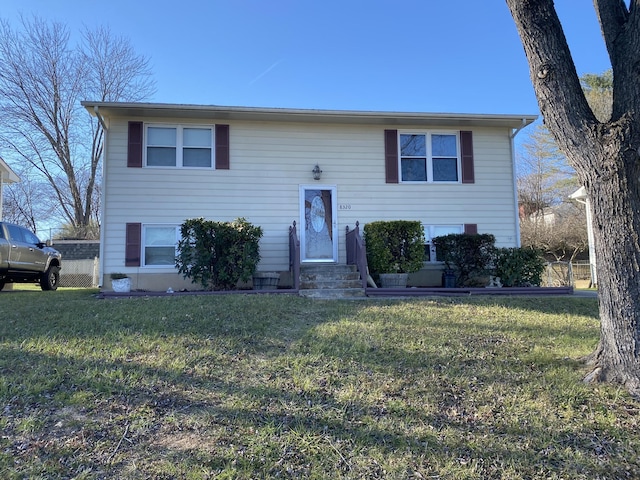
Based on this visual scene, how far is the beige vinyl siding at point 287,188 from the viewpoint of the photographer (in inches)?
368

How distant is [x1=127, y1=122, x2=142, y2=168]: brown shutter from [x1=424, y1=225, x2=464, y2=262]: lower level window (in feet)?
23.4

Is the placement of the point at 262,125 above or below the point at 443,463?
above

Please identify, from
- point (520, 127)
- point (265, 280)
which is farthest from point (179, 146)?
point (520, 127)

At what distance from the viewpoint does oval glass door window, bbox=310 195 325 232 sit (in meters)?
9.88

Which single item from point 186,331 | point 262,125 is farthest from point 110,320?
point 262,125

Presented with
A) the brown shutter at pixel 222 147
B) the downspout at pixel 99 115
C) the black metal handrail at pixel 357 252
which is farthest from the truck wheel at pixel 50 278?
the black metal handrail at pixel 357 252

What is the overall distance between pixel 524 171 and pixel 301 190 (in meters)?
20.9

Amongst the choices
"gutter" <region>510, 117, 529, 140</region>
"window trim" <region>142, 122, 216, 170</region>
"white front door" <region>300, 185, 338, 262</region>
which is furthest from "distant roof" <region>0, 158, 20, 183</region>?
"gutter" <region>510, 117, 529, 140</region>

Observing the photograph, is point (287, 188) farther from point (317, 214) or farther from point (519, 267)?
point (519, 267)

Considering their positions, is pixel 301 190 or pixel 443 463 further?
pixel 301 190

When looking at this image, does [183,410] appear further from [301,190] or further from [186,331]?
[301,190]

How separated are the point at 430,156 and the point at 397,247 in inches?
121

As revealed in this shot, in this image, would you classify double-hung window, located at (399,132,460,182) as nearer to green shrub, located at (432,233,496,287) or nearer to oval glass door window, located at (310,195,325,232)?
green shrub, located at (432,233,496,287)

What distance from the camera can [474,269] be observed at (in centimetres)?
902
